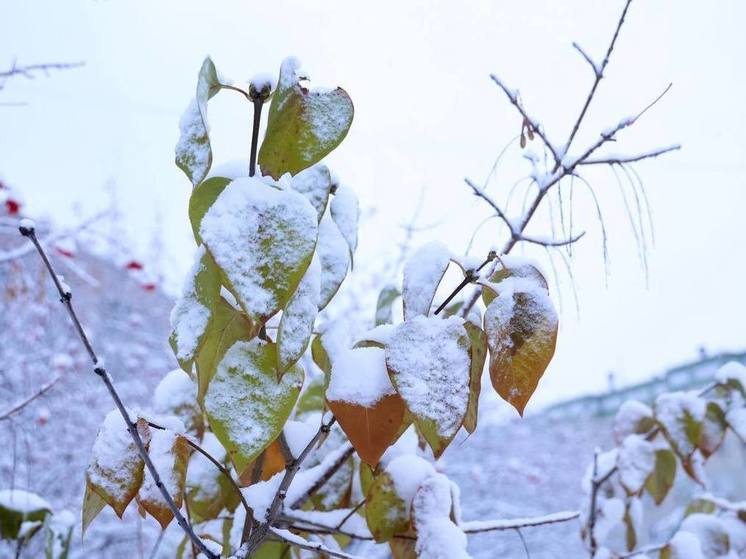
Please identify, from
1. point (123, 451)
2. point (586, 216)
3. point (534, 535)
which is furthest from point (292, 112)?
point (534, 535)

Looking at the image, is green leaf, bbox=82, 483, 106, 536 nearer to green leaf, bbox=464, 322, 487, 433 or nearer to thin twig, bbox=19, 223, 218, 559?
thin twig, bbox=19, 223, 218, 559

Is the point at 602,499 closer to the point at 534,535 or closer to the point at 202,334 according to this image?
the point at 202,334

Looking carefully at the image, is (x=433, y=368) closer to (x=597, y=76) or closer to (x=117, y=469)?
(x=117, y=469)

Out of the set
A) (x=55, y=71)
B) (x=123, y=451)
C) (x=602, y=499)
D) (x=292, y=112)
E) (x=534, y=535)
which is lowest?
(x=534, y=535)

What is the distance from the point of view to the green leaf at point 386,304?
0.70 meters

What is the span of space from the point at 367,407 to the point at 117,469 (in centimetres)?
16

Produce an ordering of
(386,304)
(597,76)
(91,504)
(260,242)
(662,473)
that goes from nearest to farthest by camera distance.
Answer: (260,242), (91,504), (597,76), (386,304), (662,473)

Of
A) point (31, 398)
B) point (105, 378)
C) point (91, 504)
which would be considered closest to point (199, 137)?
point (105, 378)

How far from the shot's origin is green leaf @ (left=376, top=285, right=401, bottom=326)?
2.30ft

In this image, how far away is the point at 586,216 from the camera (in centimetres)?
71

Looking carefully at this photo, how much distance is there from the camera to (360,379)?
42 cm

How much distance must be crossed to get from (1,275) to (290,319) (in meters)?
3.23

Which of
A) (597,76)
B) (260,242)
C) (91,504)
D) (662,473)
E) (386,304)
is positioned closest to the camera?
(260,242)

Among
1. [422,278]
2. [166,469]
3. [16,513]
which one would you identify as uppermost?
[422,278]
